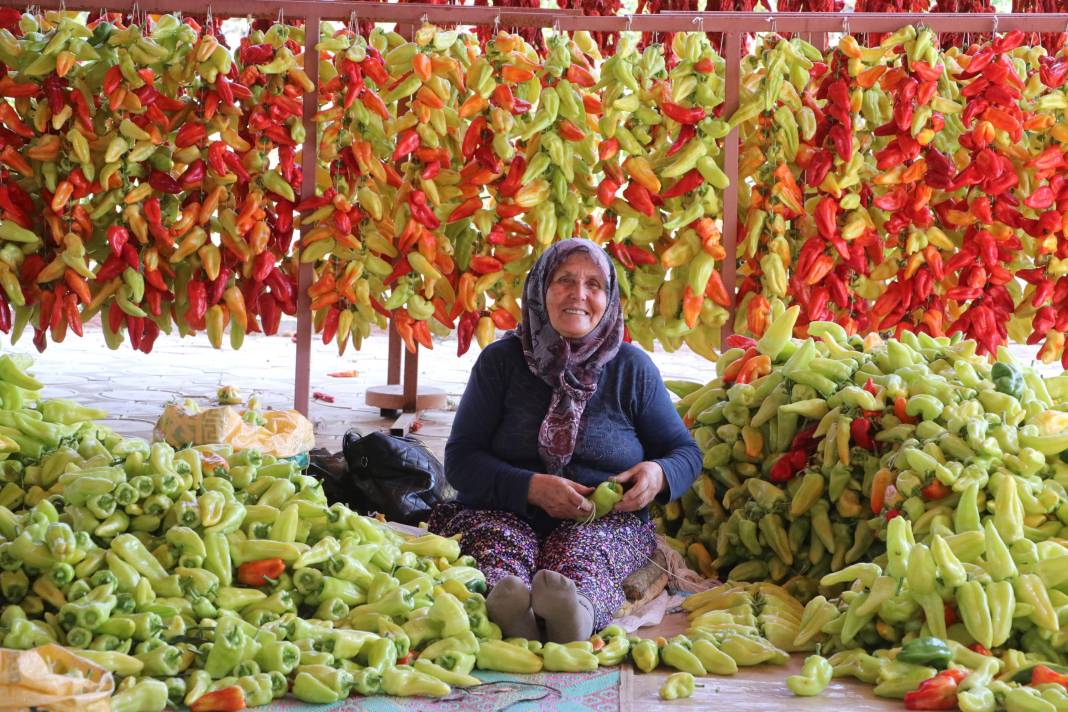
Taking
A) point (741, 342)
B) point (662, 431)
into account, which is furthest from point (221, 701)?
point (741, 342)

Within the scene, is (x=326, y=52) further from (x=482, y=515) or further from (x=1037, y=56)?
(x=1037, y=56)

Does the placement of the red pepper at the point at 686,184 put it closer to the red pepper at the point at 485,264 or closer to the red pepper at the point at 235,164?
the red pepper at the point at 485,264

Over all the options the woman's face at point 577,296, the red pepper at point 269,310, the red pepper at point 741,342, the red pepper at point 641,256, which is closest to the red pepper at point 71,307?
the red pepper at point 269,310

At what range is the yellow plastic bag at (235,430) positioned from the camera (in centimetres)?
393

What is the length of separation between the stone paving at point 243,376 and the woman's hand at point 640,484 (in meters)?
1.79

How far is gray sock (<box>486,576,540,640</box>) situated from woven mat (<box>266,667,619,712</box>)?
0.50 ft

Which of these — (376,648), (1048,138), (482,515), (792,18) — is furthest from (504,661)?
(1048,138)

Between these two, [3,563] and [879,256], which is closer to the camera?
[3,563]

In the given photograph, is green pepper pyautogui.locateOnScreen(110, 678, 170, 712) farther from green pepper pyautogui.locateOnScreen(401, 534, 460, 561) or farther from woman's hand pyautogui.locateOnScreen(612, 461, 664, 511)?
woman's hand pyautogui.locateOnScreen(612, 461, 664, 511)

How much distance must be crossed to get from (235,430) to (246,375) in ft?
10.4

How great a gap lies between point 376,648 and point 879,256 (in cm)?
282

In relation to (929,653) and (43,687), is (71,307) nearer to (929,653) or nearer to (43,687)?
(43,687)

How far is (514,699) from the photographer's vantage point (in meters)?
2.56

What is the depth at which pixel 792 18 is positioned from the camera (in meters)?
4.64
